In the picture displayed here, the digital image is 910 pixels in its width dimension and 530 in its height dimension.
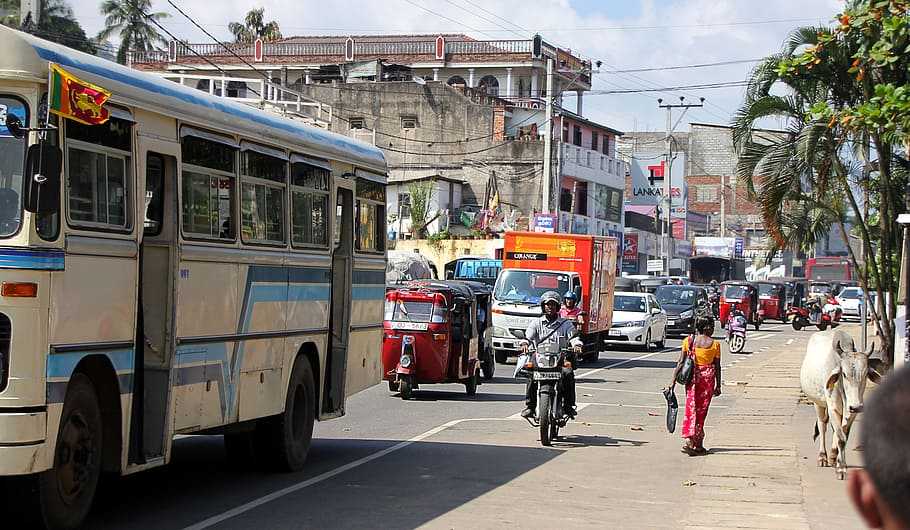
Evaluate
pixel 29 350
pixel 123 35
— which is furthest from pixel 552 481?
pixel 123 35

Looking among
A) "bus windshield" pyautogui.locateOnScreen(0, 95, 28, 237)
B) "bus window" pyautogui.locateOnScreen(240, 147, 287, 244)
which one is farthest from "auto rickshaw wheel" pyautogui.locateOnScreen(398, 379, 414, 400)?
"bus windshield" pyautogui.locateOnScreen(0, 95, 28, 237)

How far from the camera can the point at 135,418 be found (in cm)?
973

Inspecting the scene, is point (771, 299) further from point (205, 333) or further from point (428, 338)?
point (205, 333)

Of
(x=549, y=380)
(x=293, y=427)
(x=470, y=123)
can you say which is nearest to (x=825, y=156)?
(x=549, y=380)

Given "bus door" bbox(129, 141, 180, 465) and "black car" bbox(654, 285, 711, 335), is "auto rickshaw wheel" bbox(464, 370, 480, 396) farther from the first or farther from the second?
"black car" bbox(654, 285, 711, 335)

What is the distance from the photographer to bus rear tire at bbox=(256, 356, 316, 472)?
12.8 metres

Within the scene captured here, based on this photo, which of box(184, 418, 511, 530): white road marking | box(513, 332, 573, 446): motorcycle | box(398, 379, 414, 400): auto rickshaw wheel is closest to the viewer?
box(184, 418, 511, 530): white road marking

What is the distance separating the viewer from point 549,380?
53.3ft

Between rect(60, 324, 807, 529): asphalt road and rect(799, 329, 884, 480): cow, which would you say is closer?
rect(60, 324, 807, 529): asphalt road

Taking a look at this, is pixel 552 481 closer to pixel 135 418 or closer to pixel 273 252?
pixel 273 252

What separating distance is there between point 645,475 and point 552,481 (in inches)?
50.5

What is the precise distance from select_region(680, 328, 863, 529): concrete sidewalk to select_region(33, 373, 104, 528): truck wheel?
466 centimetres

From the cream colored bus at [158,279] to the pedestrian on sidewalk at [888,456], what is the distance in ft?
21.6

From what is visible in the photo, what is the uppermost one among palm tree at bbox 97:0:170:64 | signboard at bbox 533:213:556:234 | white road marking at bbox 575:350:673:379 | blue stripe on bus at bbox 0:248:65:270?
palm tree at bbox 97:0:170:64
